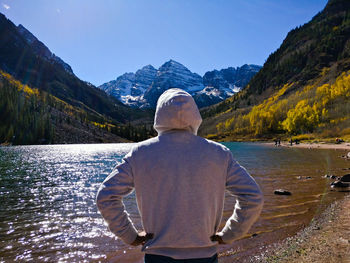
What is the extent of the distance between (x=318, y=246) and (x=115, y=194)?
839 centimetres

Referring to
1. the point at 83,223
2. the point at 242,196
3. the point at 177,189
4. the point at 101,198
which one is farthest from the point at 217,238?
the point at 83,223

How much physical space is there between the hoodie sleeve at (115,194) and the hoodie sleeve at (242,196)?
3.84ft

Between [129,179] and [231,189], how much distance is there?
1220 mm

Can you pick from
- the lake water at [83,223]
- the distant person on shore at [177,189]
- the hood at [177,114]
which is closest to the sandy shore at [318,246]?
the lake water at [83,223]

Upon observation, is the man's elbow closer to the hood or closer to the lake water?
the hood

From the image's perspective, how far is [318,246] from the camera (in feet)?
26.1

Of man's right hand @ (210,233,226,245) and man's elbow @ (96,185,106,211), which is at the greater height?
man's elbow @ (96,185,106,211)

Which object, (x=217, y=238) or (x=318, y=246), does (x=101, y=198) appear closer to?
(x=217, y=238)

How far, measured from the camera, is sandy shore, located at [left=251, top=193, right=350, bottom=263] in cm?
721

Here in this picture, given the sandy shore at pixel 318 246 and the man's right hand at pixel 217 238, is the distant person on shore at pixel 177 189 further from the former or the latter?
the sandy shore at pixel 318 246

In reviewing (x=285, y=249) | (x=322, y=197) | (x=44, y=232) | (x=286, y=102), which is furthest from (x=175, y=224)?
(x=286, y=102)

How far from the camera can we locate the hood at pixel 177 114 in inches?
105

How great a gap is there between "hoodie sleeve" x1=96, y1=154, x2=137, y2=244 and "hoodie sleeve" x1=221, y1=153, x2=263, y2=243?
117cm

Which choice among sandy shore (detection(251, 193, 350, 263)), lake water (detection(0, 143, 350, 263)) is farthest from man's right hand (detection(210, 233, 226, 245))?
lake water (detection(0, 143, 350, 263))
